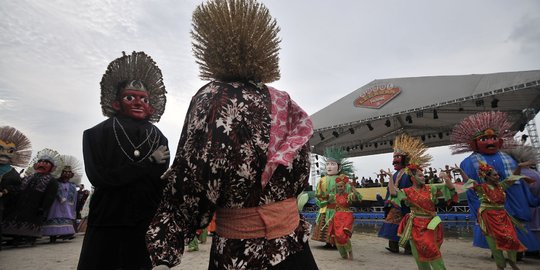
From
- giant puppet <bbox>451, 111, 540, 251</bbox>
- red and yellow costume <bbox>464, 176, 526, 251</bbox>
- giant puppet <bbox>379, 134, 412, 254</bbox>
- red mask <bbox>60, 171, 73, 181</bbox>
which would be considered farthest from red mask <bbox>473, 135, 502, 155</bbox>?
red mask <bbox>60, 171, 73, 181</bbox>

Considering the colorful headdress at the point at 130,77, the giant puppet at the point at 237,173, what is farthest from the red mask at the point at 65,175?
the giant puppet at the point at 237,173

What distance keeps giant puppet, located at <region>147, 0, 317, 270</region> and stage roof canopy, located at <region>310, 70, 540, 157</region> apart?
1358 cm

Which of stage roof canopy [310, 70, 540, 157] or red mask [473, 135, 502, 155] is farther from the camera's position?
stage roof canopy [310, 70, 540, 157]

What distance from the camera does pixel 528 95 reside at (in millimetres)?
11703

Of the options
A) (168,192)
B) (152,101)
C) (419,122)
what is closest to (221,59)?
(168,192)

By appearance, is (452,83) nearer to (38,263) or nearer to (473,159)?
(473,159)

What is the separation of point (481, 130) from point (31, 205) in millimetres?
9439

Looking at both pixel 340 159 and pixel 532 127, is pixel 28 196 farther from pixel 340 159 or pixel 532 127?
pixel 532 127

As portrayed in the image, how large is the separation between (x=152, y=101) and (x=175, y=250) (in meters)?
1.88

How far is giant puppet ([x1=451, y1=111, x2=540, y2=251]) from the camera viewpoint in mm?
4762

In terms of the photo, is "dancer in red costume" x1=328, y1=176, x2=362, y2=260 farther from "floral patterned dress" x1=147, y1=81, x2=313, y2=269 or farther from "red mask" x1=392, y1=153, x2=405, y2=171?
"floral patterned dress" x1=147, y1=81, x2=313, y2=269

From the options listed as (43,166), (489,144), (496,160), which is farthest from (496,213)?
(43,166)

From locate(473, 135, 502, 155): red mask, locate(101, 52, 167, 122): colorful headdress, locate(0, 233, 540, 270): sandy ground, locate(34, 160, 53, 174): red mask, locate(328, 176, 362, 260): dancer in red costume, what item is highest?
locate(101, 52, 167, 122): colorful headdress

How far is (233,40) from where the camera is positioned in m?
1.35
